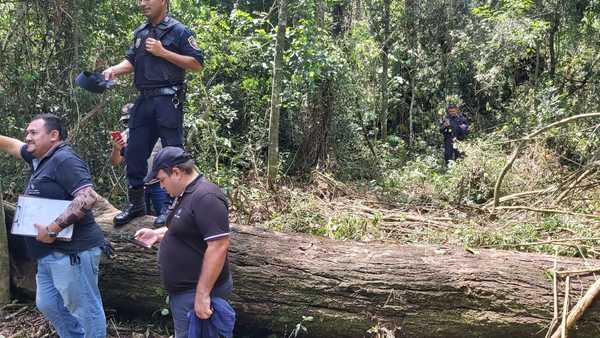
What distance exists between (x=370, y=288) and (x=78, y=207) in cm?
212

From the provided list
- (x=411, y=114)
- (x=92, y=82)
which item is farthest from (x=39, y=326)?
(x=411, y=114)

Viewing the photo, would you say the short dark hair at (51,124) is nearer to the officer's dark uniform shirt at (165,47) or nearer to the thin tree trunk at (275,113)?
the officer's dark uniform shirt at (165,47)

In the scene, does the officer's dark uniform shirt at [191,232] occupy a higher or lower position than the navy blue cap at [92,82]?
lower

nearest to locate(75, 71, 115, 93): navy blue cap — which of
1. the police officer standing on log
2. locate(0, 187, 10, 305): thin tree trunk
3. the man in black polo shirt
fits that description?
the police officer standing on log

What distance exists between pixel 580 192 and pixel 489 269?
3217 millimetres

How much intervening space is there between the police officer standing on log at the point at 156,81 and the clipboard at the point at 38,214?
102cm

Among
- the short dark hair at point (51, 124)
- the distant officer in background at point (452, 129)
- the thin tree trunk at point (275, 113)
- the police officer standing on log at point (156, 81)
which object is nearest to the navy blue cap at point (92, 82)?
the police officer standing on log at point (156, 81)

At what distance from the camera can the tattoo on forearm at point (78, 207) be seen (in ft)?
10.5

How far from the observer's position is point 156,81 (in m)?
4.23

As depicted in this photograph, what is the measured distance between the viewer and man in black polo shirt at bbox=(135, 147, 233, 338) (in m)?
2.76

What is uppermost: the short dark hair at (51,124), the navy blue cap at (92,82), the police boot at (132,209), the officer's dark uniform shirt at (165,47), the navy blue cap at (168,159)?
the officer's dark uniform shirt at (165,47)

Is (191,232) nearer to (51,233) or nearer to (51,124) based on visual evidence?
(51,233)

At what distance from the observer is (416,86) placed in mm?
14406

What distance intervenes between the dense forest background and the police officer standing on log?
2.02 meters
